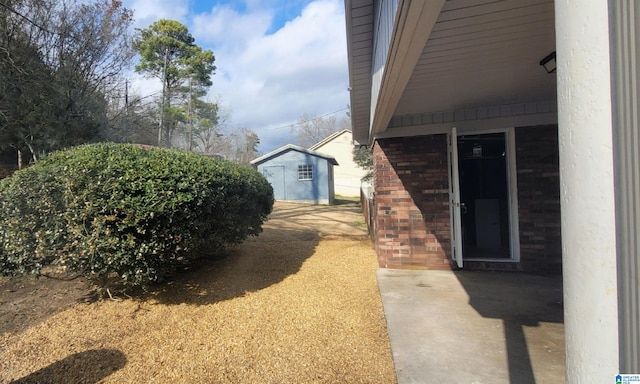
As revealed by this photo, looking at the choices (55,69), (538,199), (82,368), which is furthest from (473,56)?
(55,69)

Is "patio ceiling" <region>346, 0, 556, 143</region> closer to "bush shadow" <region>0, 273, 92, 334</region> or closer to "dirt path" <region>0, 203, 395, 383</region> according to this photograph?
"dirt path" <region>0, 203, 395, 383</region>

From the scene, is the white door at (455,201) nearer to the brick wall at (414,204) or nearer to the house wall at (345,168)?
the brick wall at (414,204)

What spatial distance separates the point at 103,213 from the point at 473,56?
3885 mm

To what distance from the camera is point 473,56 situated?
283 centimetres

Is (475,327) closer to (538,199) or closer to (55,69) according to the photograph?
(538,199)

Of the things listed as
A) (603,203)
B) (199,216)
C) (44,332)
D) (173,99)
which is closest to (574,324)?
(603,203)

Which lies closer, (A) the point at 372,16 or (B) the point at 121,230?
(B) the point at 121,230

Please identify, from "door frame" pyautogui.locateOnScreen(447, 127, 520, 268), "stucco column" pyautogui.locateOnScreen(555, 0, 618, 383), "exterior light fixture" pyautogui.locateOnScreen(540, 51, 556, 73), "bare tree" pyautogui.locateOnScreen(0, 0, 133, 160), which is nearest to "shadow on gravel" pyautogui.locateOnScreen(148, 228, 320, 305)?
"door frame" pyautogui.locateOnScreen(447, 127, 520, 268)

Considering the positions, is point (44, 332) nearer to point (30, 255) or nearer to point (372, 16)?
point (30, 255)

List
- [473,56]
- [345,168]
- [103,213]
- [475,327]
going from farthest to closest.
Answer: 1. [345,168]
2. [475,327]
3. [103,213]
4. [473,56]

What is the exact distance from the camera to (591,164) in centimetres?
81

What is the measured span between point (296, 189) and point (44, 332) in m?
17.3

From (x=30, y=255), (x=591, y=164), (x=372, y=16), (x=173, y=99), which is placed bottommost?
(x=30, y=255)

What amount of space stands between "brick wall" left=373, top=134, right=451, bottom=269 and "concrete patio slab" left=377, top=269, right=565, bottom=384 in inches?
17.5
